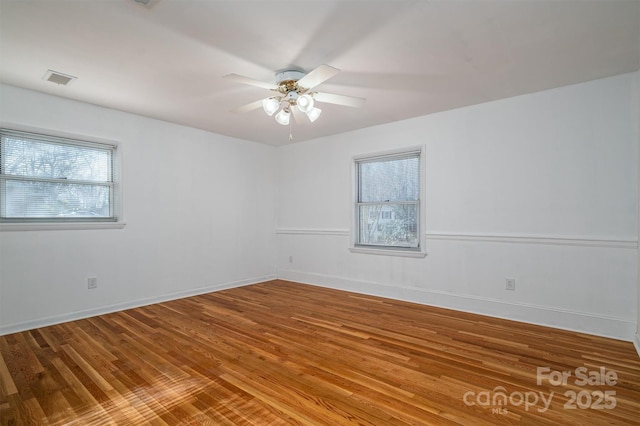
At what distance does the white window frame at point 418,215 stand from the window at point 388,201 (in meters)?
0.02

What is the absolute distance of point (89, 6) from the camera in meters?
1.95

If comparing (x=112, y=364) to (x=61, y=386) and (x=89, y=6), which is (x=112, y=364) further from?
(x=89, y=6)

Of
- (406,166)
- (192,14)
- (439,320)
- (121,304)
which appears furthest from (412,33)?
(121,304)

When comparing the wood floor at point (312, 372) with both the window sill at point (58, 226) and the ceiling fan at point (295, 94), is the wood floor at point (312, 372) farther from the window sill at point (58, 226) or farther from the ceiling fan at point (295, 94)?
the ceiling fan at point (295, 94)

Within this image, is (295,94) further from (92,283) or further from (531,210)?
(92,283)

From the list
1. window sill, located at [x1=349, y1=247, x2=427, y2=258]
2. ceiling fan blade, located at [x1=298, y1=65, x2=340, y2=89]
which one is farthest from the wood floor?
ceiling fan blade, located at [x1=298, y1=65, x2=340, y2=89]

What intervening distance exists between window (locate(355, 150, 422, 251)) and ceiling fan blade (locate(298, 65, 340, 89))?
7.24 feet

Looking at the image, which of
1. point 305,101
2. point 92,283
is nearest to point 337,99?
point 305,101

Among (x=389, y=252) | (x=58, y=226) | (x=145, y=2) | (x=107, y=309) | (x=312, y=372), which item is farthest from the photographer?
(x=389, y=252)

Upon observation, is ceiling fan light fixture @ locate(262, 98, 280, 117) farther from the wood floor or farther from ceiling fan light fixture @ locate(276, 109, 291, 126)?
the wood floor

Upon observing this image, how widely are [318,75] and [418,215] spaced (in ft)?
8.40

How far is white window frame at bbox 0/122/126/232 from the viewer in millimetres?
3213

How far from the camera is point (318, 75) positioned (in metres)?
2.36

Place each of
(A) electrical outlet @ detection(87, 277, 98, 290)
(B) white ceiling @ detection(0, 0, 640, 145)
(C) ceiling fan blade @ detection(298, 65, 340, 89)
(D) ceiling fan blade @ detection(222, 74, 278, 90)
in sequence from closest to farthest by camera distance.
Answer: (B) white ceiling @ detection(0, 0, 640, 145) < (C) ceiling fan blade @ detection(298, 65, 340, 89) < (D) ceiling fan blade @ detection(222, 74, 278, 90) < (A) electrical outlet @ detection(87, 277, 98, 290)
